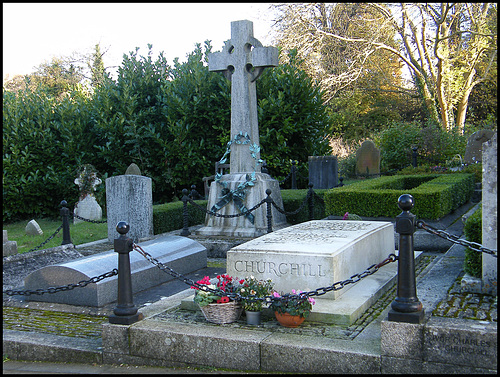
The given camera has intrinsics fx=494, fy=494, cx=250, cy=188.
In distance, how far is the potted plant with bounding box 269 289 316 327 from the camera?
4333mm

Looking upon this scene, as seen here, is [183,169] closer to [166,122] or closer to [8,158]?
[166,122]

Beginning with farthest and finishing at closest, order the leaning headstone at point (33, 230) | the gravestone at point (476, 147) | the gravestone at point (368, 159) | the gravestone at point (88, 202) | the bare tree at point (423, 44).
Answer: the bare tree at point (423, 44), the gravestone at point (368, 159), the gravestone at point (476, 147), the gravestone at point (88, 202), the leaning headstone at point (33, 230)

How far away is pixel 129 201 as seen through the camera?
1004 centimetres

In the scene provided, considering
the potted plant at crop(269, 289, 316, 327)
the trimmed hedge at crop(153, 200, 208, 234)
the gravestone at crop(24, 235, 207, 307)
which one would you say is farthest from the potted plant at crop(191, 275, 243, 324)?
the trimmed hedge at crop(153, 200, 208, 234)

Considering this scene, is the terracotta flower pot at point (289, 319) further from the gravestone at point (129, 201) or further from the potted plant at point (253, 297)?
the gravestone at point (129, 201)

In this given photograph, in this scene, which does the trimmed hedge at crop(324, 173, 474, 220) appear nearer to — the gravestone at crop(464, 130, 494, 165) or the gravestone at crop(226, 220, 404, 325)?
the gravestone at crop(226, 220, 404, 325)

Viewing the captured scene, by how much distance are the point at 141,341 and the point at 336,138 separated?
84.9 ft

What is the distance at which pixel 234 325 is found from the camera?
4.59 m

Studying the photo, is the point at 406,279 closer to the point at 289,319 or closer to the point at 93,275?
the point at 289,319

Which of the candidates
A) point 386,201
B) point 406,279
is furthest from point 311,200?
point 406,279

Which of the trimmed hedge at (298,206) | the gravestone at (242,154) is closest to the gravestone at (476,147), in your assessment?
the trimmed hedge at (298,206)

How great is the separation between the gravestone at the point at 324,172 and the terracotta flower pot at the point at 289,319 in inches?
425

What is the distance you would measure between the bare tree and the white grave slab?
795 inches

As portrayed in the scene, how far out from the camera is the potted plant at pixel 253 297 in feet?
14.9
